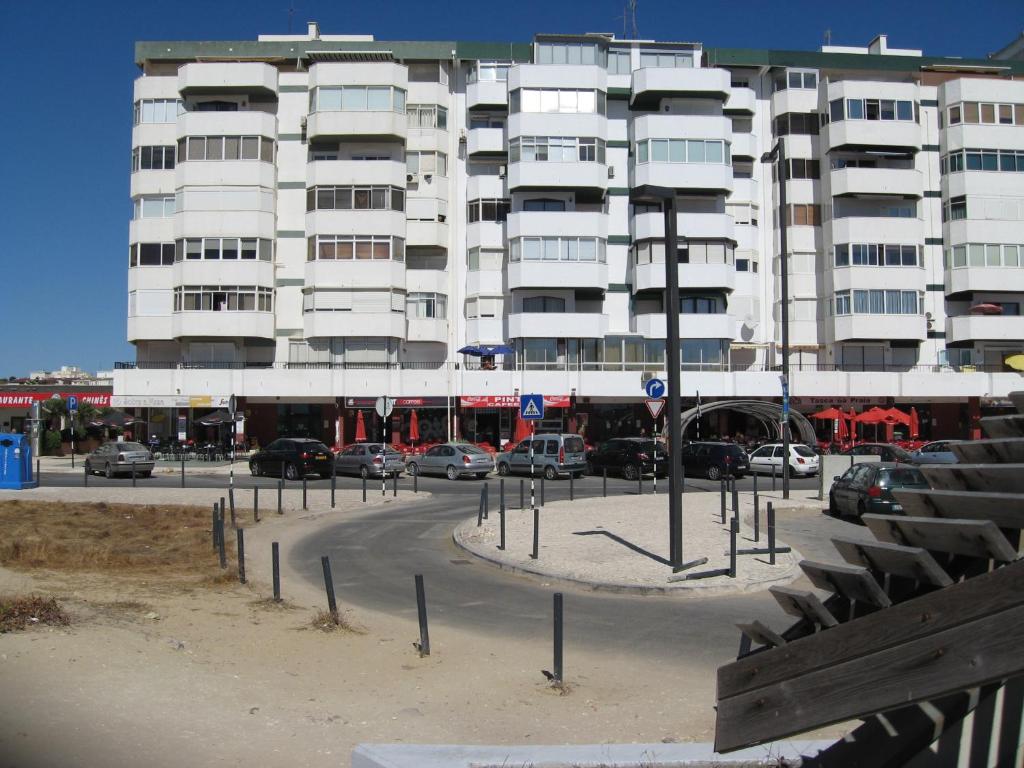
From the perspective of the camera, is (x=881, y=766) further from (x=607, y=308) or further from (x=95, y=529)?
(x=607, y=308)

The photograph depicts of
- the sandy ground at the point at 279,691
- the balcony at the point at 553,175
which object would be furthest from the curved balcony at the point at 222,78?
the sandy ground at the point at 279,691

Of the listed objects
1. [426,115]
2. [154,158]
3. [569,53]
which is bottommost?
[154,158]

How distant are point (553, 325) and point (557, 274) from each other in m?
2.73

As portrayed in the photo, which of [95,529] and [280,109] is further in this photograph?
[280,109]

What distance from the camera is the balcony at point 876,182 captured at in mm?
48250

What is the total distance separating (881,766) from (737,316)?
153ft

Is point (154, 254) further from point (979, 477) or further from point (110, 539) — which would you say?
point (979, 477)

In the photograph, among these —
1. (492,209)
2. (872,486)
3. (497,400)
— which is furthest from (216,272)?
(872,486)

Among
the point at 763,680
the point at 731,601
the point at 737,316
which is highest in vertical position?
the point at 737,316

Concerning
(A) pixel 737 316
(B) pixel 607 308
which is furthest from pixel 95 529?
(A) pixel 737 316

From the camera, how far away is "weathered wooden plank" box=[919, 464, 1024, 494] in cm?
345

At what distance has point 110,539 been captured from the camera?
16.8 meters

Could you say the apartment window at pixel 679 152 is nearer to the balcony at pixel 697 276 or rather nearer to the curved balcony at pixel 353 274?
the balcony at pixel 697 276

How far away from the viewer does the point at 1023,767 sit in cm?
416
